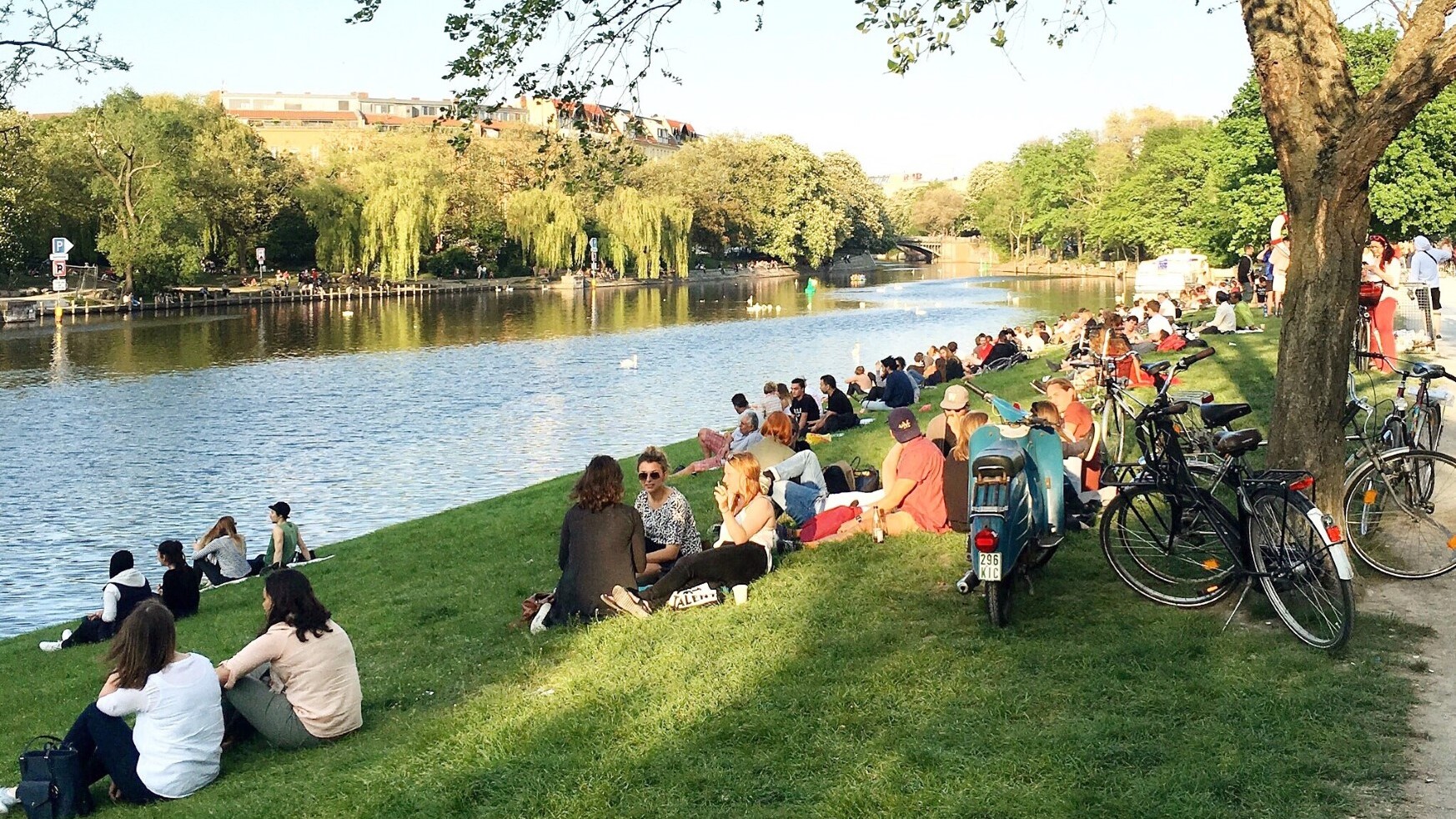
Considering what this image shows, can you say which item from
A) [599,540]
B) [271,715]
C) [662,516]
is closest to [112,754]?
[271,715]

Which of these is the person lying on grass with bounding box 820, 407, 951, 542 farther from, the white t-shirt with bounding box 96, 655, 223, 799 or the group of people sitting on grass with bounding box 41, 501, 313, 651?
the group of people sitting on grass with bounding box 41, 501, 313, 651

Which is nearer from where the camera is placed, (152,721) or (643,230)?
(152,721)

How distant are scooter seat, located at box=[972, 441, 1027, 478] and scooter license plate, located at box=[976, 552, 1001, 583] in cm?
44

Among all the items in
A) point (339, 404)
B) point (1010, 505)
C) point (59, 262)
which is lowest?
point (339, 404)

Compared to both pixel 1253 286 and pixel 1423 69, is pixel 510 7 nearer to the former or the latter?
pixel 1423 69

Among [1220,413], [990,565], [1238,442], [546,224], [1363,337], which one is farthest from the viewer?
[546,224]

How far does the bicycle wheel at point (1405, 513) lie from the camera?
7.51 meters

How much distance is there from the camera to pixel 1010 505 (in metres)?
7.04

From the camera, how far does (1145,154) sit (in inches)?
3947

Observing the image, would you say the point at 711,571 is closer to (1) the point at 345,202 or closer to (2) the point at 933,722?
(2) the point at 933,722

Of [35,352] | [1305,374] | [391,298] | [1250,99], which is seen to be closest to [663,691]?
[1305,374]

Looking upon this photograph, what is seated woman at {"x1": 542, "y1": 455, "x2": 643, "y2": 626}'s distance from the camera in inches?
339

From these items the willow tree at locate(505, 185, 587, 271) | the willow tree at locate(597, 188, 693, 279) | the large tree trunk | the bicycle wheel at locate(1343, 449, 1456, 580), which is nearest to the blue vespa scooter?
the large tree trunk

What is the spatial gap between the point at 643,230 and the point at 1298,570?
88.1 metres
